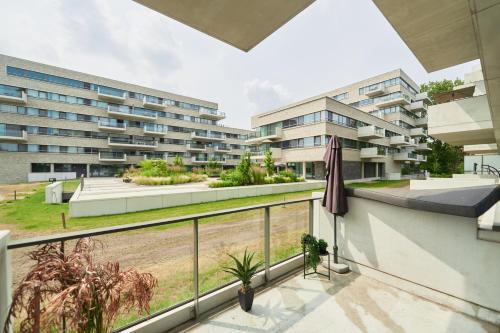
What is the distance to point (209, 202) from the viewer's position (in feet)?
53.2

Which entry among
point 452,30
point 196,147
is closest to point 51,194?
point 452,30

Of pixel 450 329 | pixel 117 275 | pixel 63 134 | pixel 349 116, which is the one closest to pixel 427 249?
pixel 450 329

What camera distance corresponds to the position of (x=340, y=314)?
3619mm

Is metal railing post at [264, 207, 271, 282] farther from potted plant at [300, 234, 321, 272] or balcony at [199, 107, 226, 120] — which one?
balcony at [199, 107, 226, 120]

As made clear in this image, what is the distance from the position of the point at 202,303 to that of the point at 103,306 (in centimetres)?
188

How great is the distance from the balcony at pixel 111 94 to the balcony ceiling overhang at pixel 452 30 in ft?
168

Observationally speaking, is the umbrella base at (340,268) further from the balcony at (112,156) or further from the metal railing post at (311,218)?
the balcony at (112,156)

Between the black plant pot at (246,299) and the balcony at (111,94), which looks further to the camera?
the balcony at (111,94)

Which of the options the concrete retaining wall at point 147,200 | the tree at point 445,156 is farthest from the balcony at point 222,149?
the tree at point 445,156

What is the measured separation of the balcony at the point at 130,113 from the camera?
143 ft

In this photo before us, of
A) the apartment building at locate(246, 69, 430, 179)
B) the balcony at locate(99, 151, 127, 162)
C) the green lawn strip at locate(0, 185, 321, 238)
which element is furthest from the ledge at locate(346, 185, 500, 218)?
the balcony at locate(99, 151, 127, 162)

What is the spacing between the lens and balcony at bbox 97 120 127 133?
4200cm

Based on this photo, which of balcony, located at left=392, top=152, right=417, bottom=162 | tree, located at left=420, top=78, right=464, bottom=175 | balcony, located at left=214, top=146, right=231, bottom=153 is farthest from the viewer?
balcony, located at left=214, top=146, right=231, bottom=153

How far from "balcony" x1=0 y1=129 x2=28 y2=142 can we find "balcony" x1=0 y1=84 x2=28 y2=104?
4807 millimetres
